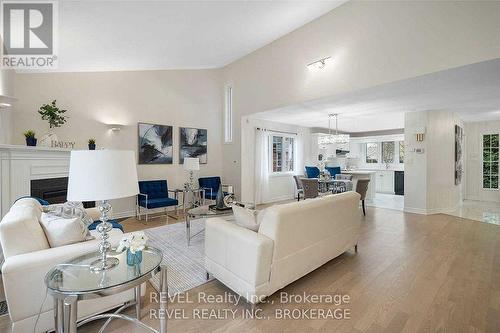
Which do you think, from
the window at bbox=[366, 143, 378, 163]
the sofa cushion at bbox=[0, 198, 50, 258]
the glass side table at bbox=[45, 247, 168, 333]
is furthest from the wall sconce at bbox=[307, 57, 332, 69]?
the window at bbox=[366, 143, 378, 163]

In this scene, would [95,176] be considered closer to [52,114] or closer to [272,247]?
[272,247]

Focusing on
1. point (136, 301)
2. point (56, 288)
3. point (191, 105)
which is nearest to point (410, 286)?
point (136, 301)

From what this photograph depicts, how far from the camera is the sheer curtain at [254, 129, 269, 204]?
6.70 metres

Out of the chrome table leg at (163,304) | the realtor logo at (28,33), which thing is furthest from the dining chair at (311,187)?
the realtor logo at (28,33)

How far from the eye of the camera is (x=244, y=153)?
628 cm

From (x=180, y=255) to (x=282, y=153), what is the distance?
5.26 m

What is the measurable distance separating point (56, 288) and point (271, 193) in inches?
249

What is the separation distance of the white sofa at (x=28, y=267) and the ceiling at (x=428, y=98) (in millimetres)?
4425

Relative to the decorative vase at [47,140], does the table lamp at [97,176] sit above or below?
below

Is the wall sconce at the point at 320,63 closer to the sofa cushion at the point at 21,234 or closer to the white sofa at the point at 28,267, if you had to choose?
the white sofa at the point at 28,267

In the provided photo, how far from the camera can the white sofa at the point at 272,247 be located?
1950mm

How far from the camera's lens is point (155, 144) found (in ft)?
18.4

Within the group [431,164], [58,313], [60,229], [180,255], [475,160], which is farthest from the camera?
[475,160]

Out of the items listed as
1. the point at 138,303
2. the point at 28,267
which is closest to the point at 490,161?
the point at 138,303
